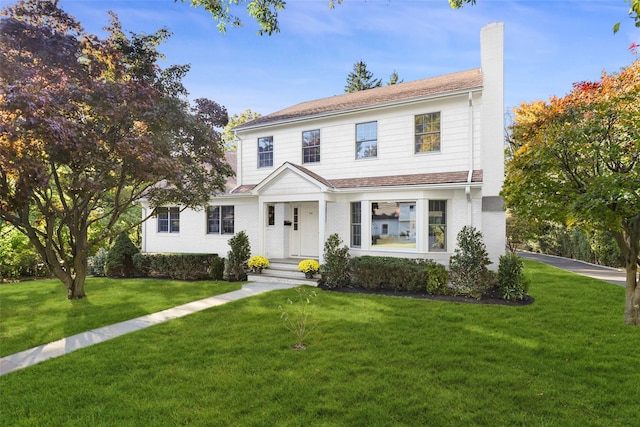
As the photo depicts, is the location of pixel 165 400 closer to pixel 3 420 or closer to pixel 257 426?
pixel 257 426

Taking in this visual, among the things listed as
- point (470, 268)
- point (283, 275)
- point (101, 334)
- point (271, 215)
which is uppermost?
point (271, 215)

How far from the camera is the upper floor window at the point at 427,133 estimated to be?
12.1 m

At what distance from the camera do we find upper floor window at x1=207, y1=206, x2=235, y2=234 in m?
15.9

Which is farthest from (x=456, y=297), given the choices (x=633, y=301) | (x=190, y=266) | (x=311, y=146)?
(x=190, y=266)

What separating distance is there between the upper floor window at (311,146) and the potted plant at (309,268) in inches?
176

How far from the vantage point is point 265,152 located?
15.6m

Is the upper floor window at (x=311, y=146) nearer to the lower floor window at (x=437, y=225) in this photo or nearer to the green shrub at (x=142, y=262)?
the lower floor window at (x=437, y=225)

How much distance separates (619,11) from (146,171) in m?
11.3

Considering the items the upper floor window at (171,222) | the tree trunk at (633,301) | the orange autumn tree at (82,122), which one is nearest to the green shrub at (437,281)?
the tree trunk at (633,301)

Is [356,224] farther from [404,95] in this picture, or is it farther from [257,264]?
[404,95]

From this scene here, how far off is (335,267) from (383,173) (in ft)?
13.5

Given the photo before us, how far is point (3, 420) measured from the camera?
159 inches

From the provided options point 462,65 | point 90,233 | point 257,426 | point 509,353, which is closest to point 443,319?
point 509,353

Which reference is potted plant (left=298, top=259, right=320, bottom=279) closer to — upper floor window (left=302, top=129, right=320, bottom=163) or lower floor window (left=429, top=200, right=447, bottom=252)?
lower floor window (left=429, top=200, right=447, bottom=252)
